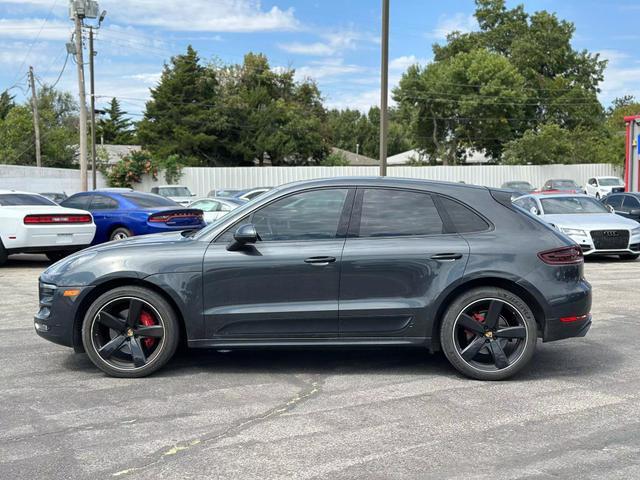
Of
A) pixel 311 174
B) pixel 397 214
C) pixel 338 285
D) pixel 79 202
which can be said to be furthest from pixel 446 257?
pixel 311 174

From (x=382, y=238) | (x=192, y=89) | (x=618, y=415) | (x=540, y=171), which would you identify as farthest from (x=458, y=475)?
(x=192, y=89)

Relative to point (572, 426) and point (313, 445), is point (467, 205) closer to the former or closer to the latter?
point (572, 426)

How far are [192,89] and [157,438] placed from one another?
2095 inches

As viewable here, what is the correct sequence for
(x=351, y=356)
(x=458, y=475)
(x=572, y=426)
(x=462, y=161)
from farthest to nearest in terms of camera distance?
(x=462, y=161)
(x=351, y=356)
(x=572, y=426)
(x=458, y=475)

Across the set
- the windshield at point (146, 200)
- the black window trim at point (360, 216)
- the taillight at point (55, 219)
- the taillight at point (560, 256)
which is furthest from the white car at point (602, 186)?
the black window trim at point (360, 216)

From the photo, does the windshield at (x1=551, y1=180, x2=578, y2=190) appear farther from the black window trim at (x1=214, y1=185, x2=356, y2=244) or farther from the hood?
the black window trim at (x1=214, y1=185, x2=356, y2=244)

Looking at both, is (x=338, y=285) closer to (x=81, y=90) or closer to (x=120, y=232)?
(x=120, y=232)

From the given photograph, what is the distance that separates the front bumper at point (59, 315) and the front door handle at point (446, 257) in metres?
2.78

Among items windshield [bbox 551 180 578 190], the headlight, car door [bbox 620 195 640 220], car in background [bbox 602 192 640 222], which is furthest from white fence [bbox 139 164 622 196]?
the headlight

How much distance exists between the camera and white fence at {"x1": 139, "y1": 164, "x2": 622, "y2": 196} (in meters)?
41.3

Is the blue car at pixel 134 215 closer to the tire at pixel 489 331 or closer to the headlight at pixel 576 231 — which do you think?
the headlight at pixel 576 231

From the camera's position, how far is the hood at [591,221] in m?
14.8

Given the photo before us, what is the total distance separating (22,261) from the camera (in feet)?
51.3

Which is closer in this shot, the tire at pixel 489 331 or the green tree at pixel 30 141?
the tire at pixel 489 331
